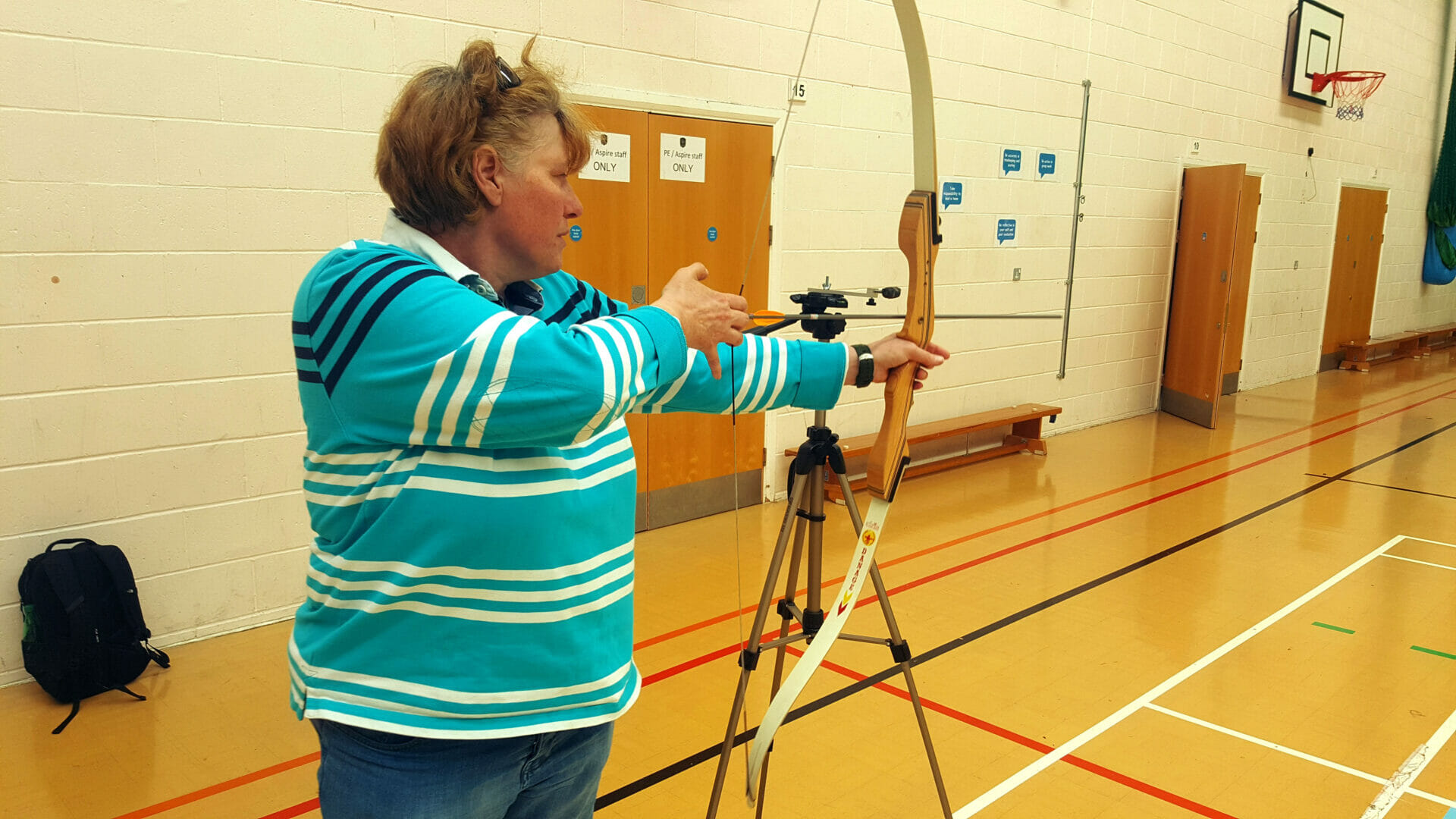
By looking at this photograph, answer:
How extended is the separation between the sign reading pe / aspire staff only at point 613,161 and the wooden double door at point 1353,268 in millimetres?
8275

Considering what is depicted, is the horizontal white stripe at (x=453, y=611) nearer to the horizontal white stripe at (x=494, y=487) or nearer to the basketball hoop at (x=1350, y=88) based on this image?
the horizontal white stripe at (x=494, y=487)

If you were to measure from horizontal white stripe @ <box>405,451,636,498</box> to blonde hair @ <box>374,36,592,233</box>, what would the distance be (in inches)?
10.9

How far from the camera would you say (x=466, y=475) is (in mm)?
867

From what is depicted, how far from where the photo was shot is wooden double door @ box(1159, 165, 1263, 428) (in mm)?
6480

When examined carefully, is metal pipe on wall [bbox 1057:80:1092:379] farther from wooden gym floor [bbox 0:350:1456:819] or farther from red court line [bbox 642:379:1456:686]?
wooden gym floor [bbox 0:350:1456:819]

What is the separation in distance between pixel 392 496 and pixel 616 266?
3.04 meters

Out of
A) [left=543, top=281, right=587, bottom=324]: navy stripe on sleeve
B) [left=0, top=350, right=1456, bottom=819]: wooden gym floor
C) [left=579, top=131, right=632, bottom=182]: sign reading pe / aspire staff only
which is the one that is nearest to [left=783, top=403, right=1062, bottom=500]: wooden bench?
[left=0, top=350, right=1456, bottom=819]: wooden gym floor

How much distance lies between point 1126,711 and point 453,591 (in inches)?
88.1

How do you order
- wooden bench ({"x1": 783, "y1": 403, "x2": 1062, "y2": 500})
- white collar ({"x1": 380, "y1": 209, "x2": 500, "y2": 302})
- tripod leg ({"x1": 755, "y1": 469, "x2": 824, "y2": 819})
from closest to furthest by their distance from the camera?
white collar ({"x1": 380, "y1": 209, "x2": 500, "y2": 302}) → tripod leg ({"x1": 755, "y1": 469, "x2": 824, "y2": 819}) → wooden bench ({"x1": 783, "y1": 403, "x2": 1062, "y2": 500})

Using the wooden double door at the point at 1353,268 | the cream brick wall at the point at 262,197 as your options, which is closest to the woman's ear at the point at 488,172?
the cream brick wall at the point at 262,197

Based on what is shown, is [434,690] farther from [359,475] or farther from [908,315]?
[908,315]

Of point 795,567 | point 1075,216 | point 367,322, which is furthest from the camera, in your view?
point 1075,216

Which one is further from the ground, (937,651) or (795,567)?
(795,567)

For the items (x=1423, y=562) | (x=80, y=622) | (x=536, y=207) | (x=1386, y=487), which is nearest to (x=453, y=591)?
(x=536, y=207)
